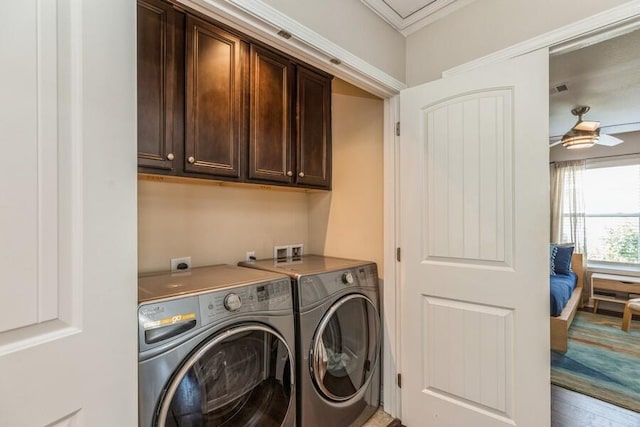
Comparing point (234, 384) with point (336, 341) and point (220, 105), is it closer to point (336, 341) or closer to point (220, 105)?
point (336, 341)

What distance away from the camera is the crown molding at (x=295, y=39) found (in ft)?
3.64

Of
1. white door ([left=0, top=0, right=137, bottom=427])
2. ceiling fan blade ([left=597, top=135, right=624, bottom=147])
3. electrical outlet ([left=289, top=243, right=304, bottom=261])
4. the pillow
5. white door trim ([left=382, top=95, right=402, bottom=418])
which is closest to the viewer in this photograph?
white door ([left=0, top=0, right=137, bottom=427])

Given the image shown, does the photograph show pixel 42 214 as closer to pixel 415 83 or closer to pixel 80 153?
pixel 80 153

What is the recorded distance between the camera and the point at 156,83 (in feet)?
4.33

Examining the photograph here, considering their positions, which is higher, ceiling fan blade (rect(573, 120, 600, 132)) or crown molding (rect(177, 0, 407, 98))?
ceiling fan blade (rect(573, 120, 600, 132))

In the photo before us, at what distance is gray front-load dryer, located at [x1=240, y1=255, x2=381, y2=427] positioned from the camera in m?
1.47

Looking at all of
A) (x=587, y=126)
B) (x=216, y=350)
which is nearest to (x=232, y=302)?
(x=216, y=350)

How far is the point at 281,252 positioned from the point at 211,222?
1.92 ft

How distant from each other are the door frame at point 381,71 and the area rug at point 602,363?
1.61 metres

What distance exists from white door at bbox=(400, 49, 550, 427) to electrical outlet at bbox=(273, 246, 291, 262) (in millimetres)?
874

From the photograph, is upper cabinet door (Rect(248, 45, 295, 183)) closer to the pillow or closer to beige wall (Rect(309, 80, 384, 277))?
beige wall (Rect(309, 80, 384, 277))

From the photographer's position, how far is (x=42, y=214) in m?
0.62

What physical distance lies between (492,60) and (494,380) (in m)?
1.64

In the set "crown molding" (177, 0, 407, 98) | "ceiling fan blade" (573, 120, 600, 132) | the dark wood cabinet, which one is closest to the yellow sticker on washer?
the dark wood cabinet
